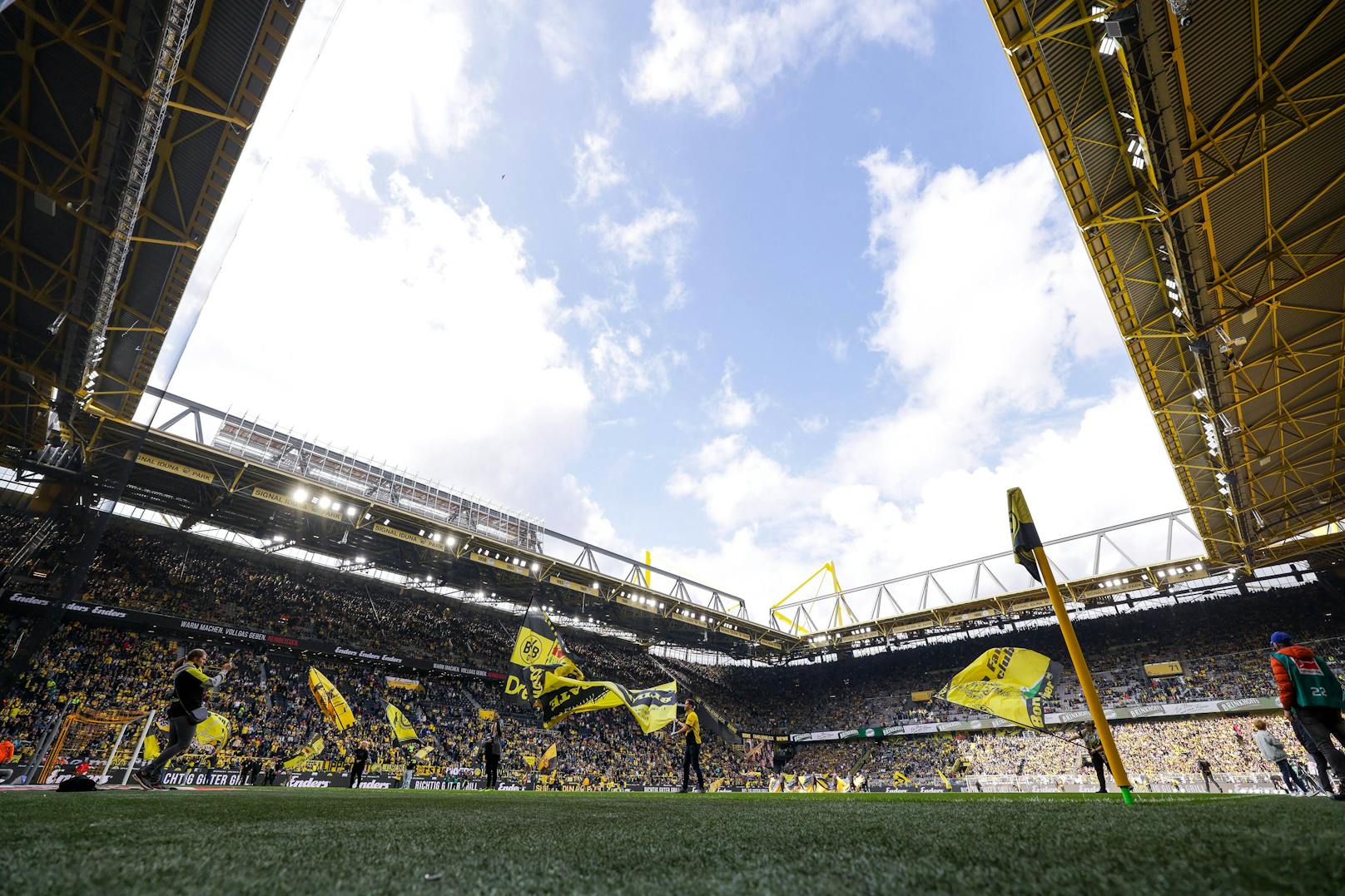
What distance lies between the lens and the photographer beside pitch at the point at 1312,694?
4988 millimetres

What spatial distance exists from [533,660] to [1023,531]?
34.4ft

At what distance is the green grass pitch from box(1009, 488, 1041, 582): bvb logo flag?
2.14 metres

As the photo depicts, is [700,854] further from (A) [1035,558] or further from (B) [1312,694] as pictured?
(B) [1312,694]

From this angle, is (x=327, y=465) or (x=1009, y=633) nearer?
(x=327, y=465)

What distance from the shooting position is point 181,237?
1162 centimetres

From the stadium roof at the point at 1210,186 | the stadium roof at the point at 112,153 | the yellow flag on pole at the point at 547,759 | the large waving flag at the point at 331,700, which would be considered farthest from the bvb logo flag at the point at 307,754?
the stadium roof at the point at 1210,186

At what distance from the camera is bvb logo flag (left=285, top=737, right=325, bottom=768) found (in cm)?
2112

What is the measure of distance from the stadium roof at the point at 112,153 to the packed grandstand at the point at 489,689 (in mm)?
11428

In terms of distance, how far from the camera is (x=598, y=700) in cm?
1403

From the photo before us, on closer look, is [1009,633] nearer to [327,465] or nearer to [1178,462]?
[1178,462]


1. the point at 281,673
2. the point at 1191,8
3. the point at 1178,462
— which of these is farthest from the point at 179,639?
the point at 1178,462

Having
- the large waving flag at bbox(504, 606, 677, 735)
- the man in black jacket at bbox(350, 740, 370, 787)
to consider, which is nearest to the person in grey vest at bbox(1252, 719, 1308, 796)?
the large waving flag at bbox(504, 606, 677, 735)

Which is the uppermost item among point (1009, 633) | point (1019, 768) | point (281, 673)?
point (1009, 633)

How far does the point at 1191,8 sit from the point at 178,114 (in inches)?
668
